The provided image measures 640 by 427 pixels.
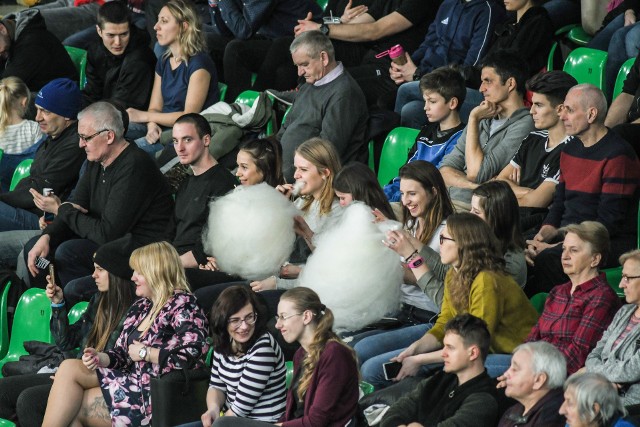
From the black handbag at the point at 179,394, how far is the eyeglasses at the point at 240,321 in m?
0.34

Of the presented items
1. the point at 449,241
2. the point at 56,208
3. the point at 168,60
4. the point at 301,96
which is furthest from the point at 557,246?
the point at 168,60

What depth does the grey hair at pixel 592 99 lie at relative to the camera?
6152mm

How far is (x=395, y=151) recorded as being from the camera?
7.62 meters

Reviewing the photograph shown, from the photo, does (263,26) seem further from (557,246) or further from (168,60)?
(557,246)

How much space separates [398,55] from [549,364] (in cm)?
388

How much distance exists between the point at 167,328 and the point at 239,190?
3.19ft

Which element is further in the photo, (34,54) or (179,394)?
(34,54)

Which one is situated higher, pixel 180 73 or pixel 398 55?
pixel 398 55

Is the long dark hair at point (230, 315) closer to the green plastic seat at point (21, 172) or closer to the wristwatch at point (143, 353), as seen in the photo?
the wristwatch at point (143, 353)

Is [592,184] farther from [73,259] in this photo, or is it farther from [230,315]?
[73,259]

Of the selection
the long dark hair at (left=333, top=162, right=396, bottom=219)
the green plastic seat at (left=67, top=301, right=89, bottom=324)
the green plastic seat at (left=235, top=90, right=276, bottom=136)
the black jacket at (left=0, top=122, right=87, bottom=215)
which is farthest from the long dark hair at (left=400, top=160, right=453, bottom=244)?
the black jacket at (left=0, top=122, right=87, bottom=215)

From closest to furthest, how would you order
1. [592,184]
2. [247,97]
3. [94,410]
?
[94,410], [592,184], [247,97]

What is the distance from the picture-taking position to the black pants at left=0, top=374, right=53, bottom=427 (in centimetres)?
616

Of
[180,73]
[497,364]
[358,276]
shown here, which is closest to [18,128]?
[180,73]
